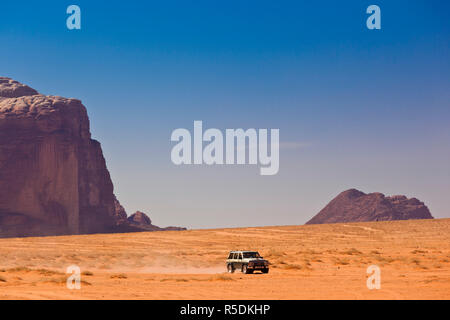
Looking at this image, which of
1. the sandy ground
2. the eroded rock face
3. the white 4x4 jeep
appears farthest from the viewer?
the eroded rock face

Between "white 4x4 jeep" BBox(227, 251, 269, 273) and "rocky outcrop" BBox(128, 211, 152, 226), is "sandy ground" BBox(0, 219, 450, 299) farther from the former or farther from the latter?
"rocky outcrop" BBox(128, 211, 152, 226)

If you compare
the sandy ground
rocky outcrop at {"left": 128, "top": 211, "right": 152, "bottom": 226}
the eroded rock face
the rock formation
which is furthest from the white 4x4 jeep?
rocky outcrop at {"left": 128, "top": 211, "right": 152, "bottom": 226}

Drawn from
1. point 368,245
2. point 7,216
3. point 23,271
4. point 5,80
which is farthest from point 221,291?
point 5,80

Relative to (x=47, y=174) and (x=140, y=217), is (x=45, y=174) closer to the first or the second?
(x=47, y=174)

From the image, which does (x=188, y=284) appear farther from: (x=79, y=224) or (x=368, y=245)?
(x=79, y=224)

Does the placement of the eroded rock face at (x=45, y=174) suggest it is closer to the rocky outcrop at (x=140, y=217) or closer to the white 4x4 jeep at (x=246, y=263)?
the rocky outcrop at (x=140, y=217)

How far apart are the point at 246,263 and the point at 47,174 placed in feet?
296

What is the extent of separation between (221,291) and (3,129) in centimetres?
10158

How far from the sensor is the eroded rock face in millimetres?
107250

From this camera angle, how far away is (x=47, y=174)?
110938 mm

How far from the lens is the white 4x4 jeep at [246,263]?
27.9 metres

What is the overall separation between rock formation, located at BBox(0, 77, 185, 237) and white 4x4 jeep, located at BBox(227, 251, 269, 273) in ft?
269

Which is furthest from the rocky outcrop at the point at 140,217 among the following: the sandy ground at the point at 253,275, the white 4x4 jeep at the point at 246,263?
the white 4x4 jeep at the point at 246,263

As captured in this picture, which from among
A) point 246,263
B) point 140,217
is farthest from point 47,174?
point 246,263
